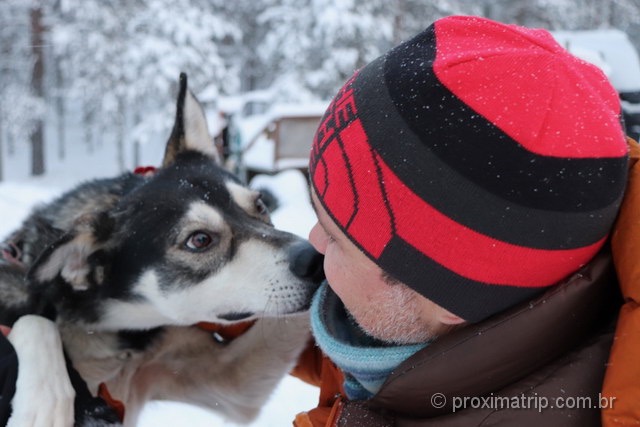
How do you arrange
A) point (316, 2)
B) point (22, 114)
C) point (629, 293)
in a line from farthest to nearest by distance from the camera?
point (22, 114) < point (316, 2) < point (629, 293)

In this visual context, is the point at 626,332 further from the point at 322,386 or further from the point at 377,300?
the point at 322,386

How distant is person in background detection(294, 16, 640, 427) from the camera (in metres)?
1.25

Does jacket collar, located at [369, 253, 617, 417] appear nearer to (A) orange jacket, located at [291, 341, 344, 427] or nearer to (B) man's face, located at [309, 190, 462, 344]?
(B) man's face, located at [309, 190, 462, 344]

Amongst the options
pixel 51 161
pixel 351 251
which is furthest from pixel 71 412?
pixel 51 161

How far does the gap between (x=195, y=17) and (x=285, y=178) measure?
17.4 metres

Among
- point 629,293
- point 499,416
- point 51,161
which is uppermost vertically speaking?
point 629,293

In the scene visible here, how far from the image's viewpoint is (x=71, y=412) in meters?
2.08

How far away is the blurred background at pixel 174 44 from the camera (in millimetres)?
20797

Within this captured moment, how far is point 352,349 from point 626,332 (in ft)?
2.28

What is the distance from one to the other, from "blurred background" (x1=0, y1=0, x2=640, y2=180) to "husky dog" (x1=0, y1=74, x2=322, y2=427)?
16247 millimetres

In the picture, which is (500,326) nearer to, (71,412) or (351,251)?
(351,251)

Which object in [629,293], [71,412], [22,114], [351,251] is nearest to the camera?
[629,293]

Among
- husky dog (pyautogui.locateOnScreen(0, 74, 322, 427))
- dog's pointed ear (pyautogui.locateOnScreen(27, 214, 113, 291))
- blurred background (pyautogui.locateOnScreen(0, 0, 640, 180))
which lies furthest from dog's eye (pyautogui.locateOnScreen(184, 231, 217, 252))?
blurred background (pyautogui.locateOnScreen(0, 0, 640, 180))

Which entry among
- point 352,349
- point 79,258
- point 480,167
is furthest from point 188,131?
point 480,167
